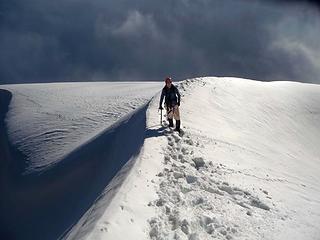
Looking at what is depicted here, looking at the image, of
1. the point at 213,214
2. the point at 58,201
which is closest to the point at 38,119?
the point at 58,201

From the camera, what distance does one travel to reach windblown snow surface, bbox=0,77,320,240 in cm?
878

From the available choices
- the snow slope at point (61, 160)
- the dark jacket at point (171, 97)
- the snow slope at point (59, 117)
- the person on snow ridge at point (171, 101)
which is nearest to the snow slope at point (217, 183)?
the person on snow ridge at point (171, 101)

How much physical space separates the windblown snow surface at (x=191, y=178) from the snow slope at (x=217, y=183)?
0.10 ft

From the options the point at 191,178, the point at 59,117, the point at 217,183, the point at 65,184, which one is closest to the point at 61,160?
the point at 65,184

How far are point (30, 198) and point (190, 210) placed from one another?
10.2 m

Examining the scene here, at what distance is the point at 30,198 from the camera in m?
17.7

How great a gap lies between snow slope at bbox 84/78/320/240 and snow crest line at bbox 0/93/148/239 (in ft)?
3.24

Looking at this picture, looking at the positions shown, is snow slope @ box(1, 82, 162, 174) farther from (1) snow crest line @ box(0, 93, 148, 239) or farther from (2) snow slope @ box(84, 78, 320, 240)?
(2) snow slope @ box(84, 78, 320, 240)

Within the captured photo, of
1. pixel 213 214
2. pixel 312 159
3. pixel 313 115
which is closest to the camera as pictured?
pixel 213 214

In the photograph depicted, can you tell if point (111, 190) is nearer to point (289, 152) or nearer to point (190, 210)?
point (190, 210)

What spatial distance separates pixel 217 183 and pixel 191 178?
65cm

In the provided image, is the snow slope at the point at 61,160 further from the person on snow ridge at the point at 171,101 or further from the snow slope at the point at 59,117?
the person on snow ridge at the point at 171,101

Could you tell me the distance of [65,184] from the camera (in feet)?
53.3

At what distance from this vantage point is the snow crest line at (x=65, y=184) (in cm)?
1388
